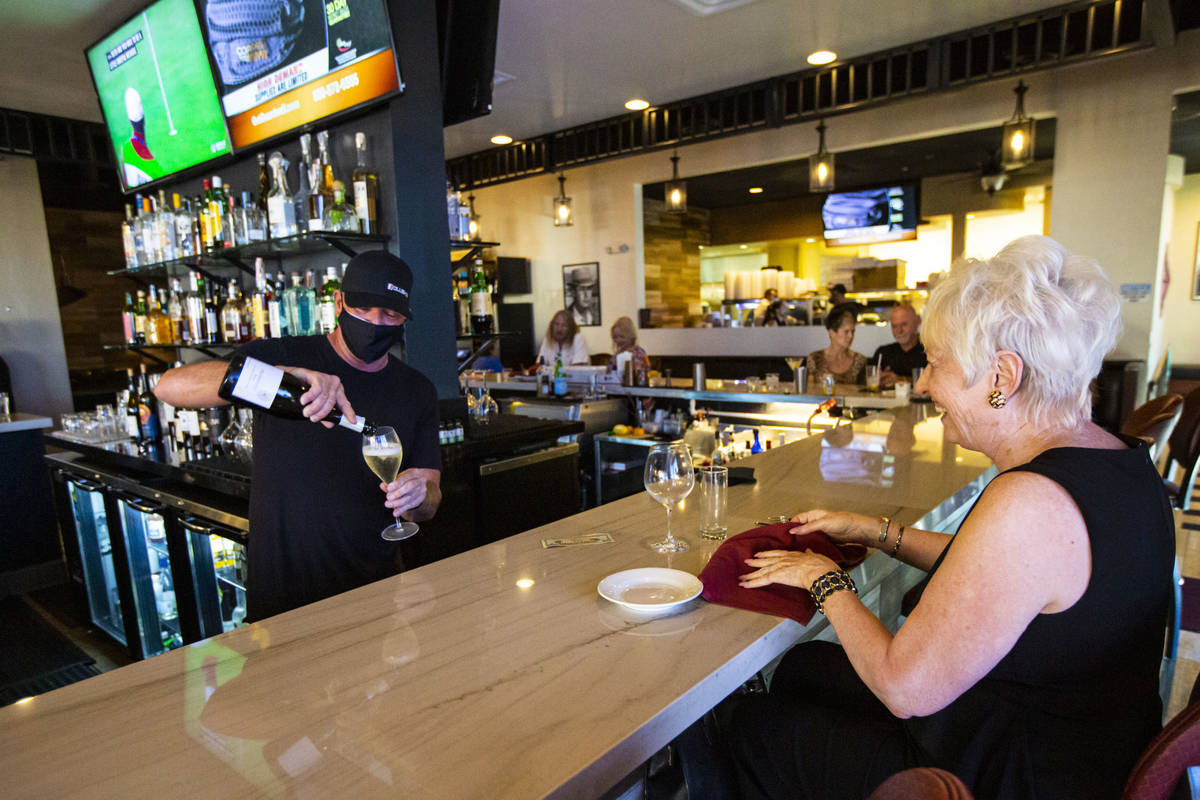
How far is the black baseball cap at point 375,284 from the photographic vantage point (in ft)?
6.24

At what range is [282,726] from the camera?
89cm

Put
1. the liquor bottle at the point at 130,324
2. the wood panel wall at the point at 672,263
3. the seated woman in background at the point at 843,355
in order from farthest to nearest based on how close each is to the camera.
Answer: the wood panel wall at the point at 672,263 → the seated woman in background at the point at 843,355 → the liquor bottle at the point at 130,324

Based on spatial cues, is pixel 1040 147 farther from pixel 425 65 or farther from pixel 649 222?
pixel 425 65

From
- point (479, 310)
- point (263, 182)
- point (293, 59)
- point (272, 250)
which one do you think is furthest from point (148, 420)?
point (293, 59)

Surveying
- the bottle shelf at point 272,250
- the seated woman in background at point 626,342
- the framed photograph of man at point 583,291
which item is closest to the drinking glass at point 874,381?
the seated woman in background at point 626,342

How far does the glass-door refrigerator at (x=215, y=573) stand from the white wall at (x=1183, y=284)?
481 inches

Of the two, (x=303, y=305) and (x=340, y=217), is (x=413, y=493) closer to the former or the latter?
(x=340, y=217)

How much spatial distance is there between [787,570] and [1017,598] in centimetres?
37

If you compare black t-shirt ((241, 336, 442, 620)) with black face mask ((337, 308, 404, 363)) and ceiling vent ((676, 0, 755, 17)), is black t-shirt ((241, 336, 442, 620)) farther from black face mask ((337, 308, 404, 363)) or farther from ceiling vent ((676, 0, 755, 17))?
ceiling vent ((676, 0, 755, 17))

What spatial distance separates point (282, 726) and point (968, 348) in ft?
4.07

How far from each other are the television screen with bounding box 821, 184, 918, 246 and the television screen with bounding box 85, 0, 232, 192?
727cm

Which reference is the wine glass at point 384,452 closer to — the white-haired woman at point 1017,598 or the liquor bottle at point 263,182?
the white-haired woman at point 1017,598

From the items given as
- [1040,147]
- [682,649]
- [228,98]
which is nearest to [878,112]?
[1040,147]

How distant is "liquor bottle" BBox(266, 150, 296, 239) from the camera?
119 inches
